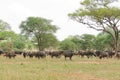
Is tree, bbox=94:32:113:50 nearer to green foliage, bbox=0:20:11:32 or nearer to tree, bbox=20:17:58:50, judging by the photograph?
tree, bbox=20:17:58:50

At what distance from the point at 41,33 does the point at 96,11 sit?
1136 inches

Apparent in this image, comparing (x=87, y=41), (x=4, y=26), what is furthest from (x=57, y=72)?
(x=4, y=26)

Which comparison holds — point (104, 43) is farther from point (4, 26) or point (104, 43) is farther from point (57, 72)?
point (57, 72)

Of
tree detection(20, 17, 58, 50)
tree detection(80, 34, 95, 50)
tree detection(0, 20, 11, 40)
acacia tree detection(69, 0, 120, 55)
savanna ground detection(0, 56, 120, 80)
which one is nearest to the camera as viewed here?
savanna ground detection(0, 56, 120, 80)

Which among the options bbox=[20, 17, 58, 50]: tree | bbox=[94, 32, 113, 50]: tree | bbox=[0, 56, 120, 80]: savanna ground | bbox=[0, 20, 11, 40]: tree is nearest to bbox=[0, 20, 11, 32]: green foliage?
bbox=[0, 20, 11, 40]: tree

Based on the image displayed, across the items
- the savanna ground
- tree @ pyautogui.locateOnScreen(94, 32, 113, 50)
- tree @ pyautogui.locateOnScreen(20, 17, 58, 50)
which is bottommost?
the savanna ground

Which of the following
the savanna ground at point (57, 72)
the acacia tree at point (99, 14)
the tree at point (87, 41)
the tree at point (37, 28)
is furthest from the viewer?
the tree at point (87, 41)

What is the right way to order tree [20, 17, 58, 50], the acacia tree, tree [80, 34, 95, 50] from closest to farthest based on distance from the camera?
the acacia tree
tree [20, 17, 58, 50]
tree [80, 34, 95, 50]

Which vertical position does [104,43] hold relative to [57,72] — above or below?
above

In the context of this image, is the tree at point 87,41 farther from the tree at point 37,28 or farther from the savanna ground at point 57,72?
the savanna ground at point 57,72

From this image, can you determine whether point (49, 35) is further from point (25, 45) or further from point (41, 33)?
point (25, 45)

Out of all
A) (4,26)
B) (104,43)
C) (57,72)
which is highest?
(4,26)

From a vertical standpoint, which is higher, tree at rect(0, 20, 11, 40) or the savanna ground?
tree at rect(0, 20, 11, 40)

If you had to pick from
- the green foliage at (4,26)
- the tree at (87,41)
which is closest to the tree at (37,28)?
the tree at (87,41)
